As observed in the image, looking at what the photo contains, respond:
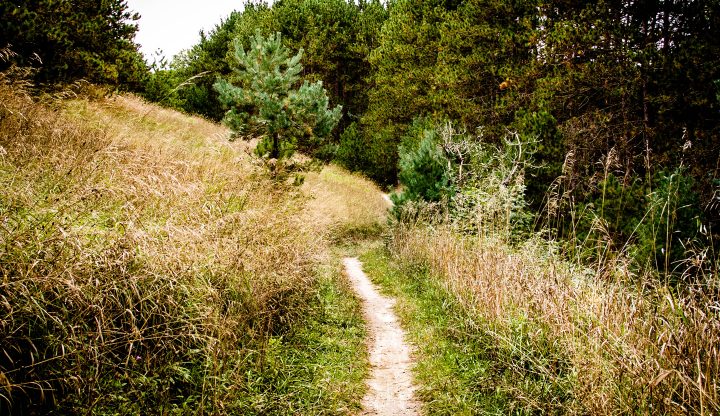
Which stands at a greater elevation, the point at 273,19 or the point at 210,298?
the point at 273,19

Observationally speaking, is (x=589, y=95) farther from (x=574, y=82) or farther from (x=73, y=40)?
(x=73, y=40)

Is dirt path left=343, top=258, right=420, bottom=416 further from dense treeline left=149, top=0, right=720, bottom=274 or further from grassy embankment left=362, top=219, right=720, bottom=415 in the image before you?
dense treeline left=149, top=0, right=720, bottom=274

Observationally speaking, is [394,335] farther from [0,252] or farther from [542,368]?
[0,252]

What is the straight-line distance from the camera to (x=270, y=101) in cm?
918

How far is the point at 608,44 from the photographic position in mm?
10359

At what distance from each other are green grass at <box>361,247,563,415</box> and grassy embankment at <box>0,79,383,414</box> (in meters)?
0.84

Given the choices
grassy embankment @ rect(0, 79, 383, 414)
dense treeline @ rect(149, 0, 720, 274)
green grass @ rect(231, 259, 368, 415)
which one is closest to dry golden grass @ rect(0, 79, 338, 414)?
grassy embankment @ rect(0, 79, 383, 414)

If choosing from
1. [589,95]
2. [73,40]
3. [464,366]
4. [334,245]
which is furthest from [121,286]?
[589,95]

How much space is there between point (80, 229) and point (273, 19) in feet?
97.9

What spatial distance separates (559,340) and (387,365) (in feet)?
7.27

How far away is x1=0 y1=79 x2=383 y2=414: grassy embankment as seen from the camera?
270cm

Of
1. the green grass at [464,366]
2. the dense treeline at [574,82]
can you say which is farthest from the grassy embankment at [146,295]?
the dense treeline at [574,82]

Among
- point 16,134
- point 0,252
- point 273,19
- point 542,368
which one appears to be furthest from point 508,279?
point 273,19

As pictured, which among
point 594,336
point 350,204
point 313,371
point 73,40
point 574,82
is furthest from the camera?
point 350,204
